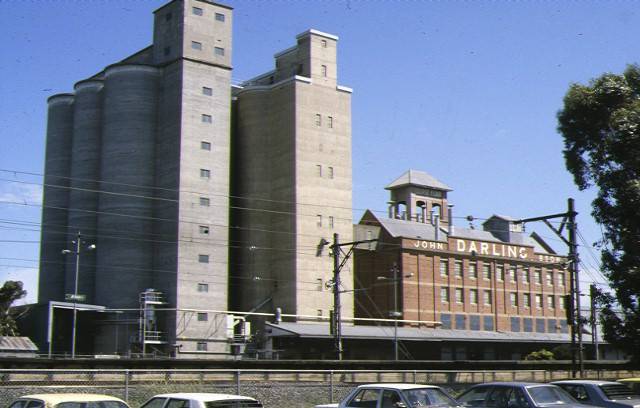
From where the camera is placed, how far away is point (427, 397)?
18.7 metres

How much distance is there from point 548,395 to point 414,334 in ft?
200

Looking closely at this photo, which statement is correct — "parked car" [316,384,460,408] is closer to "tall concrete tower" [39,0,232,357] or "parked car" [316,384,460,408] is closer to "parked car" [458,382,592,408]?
"parked car" [458,382,592,408]

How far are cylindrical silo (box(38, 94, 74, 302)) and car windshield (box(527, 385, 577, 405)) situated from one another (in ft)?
232

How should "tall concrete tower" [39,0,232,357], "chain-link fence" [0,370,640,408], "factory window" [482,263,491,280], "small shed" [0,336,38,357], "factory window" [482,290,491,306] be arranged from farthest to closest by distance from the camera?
"factory window" [482,263,491,280]
"factory window" [482,290,491,306]
"tall concrete tower" [39,0,232,357]
"small shed" [0,336,38,357]
"chain-link fence" [0,370,640,408]

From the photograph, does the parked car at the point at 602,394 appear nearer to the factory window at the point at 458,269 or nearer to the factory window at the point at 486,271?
the factory window at the point at 458,269

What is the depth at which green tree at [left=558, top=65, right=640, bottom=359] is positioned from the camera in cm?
2886

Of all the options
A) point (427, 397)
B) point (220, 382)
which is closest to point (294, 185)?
point (220, 382)

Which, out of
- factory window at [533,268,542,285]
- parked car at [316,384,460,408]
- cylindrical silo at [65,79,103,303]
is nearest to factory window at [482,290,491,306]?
factory window at [533,268,542,285]

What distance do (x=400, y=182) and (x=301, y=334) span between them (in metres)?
36.4

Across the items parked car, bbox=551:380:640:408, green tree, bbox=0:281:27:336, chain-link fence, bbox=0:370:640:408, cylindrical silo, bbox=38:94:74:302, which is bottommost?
chain-link fence, bbox=0:370:640:408

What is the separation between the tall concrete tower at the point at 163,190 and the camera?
74625mm

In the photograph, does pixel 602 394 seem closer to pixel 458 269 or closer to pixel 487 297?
pixel 458 269

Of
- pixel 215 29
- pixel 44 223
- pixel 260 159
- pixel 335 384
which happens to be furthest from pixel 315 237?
pixel 335 384

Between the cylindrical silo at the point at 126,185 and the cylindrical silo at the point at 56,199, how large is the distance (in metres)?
7.67
